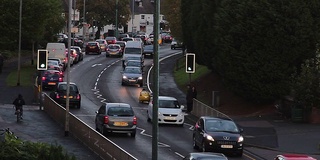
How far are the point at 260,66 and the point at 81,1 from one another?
92574mm

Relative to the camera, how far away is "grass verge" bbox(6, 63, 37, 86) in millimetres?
65731

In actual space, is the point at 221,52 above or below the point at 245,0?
below

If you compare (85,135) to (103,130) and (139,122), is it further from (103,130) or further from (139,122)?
(139,122)

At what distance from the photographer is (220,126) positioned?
120ft

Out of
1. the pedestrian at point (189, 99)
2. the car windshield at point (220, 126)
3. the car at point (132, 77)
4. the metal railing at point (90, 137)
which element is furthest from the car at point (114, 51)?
the car windshield at point (220, 126)

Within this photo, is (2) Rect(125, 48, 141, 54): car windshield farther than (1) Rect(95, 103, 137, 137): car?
Yes

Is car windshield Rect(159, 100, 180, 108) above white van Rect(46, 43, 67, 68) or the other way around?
the other way around

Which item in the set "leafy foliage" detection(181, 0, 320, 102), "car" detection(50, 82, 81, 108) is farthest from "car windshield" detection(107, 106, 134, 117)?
"car" detection(50, 82, 81, 108)

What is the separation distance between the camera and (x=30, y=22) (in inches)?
2975

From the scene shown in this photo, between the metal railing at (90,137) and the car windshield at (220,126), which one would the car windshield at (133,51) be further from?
the car windshield at (220,126)

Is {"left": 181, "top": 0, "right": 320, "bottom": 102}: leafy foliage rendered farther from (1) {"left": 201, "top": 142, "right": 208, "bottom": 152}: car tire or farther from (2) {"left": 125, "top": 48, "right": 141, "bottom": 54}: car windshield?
(2) {"left": 125, "top": 48, "right": 141, "bottom": 54}: car windshield

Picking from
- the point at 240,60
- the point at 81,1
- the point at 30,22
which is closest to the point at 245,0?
the point at 240,60

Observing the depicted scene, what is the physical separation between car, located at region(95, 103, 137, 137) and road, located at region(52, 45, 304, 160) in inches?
19.5

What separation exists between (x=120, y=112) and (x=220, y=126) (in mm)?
6027
